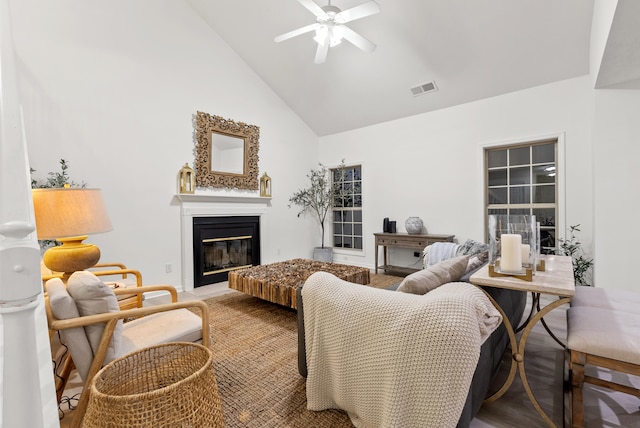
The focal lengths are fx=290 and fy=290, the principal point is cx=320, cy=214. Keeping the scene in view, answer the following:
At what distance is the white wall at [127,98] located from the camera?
3004 millimetres

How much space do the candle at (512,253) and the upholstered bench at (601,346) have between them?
0.38 m

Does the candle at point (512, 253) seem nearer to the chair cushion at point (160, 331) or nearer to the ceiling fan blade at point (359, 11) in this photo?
the chair cushion at point (160, 331)

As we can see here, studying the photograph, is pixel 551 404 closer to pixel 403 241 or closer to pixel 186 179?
pixel 403 241

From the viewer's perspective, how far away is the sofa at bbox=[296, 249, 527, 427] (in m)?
1.27

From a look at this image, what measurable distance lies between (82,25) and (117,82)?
24.4 inches

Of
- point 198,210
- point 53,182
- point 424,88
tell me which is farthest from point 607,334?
point 53,182

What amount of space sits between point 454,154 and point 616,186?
71.2 inches

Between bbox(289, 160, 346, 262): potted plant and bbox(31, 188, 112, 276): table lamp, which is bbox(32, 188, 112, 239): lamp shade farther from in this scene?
bbox(289, 160, 346, 262): potted plant

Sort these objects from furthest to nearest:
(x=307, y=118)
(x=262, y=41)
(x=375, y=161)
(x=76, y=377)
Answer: (x=307, y=118) < (x=375, y=161) < (x=262, y=41) < (x=76, y=377)

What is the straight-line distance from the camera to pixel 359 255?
5.49m

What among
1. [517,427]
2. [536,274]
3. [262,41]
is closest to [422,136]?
[262,41]

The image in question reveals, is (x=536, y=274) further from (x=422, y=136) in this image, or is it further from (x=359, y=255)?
(x=359, y=255)

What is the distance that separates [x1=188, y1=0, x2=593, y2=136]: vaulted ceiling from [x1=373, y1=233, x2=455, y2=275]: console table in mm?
1985

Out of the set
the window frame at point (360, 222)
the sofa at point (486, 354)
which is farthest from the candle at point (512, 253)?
the window frame at point (360, 222)
